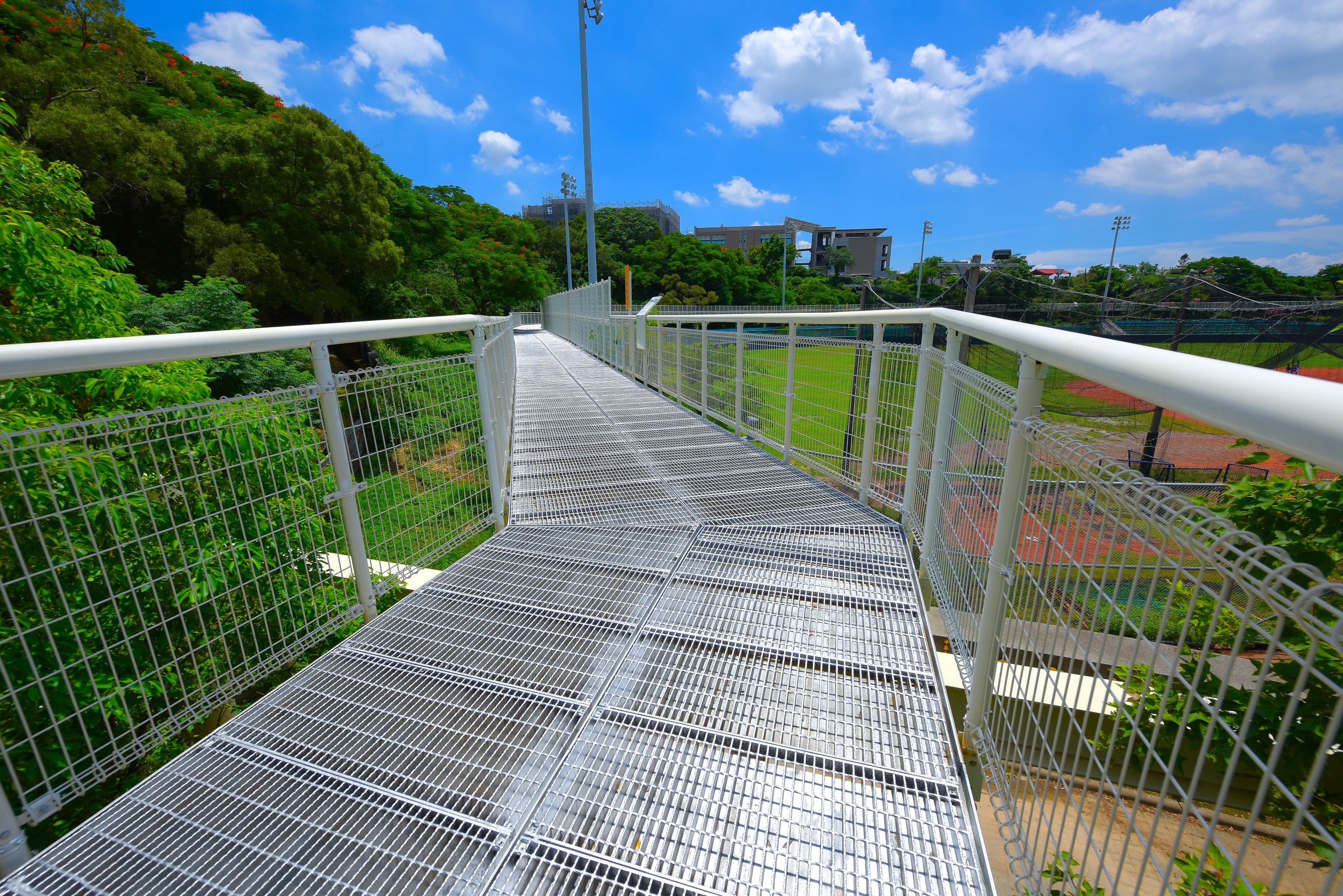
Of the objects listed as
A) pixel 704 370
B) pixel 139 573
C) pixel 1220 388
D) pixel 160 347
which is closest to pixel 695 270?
pixel 704 370

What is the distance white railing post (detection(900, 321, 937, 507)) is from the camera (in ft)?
10.9

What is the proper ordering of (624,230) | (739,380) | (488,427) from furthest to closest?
(624,230) < (739,380) < (488,427)

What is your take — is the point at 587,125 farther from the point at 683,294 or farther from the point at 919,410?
the point at 683,294

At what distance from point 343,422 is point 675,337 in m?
5.97

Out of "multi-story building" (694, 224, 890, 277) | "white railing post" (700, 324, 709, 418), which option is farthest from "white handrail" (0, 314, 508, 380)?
"multi-story building" (694, 224, 890, 277)

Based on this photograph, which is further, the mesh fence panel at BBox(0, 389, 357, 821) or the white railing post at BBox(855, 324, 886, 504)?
the white railing post at BBox(855, 324, 886, 504)

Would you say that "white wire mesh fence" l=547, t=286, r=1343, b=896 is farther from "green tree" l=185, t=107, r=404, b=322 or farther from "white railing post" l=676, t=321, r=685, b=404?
"green tree" l=185, t=107, r=404, b=322

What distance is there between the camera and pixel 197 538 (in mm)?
2078

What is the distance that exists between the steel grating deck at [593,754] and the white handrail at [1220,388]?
1374 millimetres

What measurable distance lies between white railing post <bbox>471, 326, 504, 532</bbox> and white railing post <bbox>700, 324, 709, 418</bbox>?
11.0 feet

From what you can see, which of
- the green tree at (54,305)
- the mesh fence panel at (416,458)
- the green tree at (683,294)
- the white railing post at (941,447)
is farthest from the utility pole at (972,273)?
the green tree at (683,294)

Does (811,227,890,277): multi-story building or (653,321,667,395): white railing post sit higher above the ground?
(811,227,890,277): multi-story building

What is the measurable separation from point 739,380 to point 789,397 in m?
1.03

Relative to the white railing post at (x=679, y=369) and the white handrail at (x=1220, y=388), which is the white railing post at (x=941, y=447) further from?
the white railing post at (x=679, y=369)
